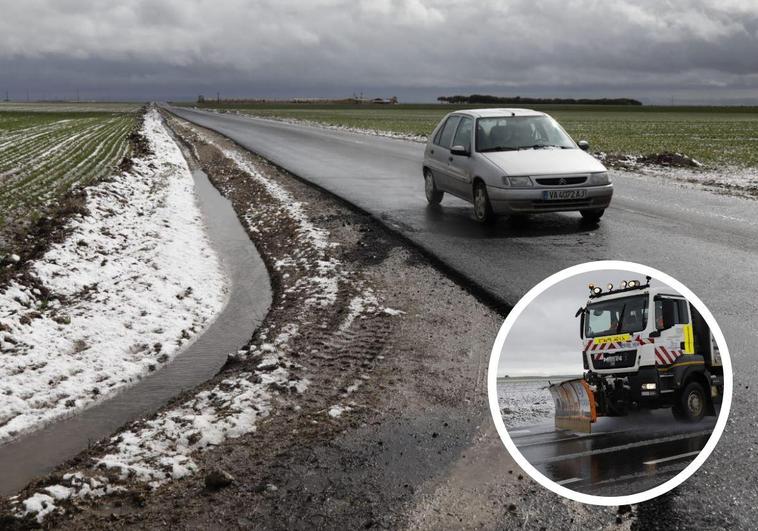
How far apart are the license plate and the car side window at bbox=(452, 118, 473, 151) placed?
181 centimetres

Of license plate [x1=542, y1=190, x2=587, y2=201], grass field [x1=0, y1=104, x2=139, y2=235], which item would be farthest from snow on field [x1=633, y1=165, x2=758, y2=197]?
grass field [x1=0, y1=104, x2=139, y2=235]

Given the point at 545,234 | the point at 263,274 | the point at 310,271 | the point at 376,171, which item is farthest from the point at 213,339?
the point at 376,171

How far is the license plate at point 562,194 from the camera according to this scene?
10.8 metres

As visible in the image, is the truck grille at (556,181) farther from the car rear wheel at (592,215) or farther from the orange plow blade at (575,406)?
the orange plow blade at (575,406)

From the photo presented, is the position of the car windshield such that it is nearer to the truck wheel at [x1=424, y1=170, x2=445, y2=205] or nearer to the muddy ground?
the truck wheel at [x1=424, y1=170, x2=445, y2=205]

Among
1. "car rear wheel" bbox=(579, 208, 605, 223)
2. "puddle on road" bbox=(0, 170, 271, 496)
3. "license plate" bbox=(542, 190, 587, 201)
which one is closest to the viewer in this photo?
"puddle on road" bbox=(0, 170, 271, 496)

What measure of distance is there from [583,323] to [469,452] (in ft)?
8.73

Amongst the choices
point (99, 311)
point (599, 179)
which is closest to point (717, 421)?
point (99, 311)

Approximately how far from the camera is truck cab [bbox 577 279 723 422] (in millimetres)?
1651

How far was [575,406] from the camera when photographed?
167 cm

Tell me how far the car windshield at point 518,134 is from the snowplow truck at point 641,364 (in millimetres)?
10355

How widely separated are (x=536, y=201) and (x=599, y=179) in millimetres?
1027

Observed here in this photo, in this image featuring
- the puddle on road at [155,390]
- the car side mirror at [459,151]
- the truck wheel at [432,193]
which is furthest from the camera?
the truck wheel at [432,193]

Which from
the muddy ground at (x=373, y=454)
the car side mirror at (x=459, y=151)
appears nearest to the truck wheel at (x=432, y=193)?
the car side mirror at (x=459, y=151)
